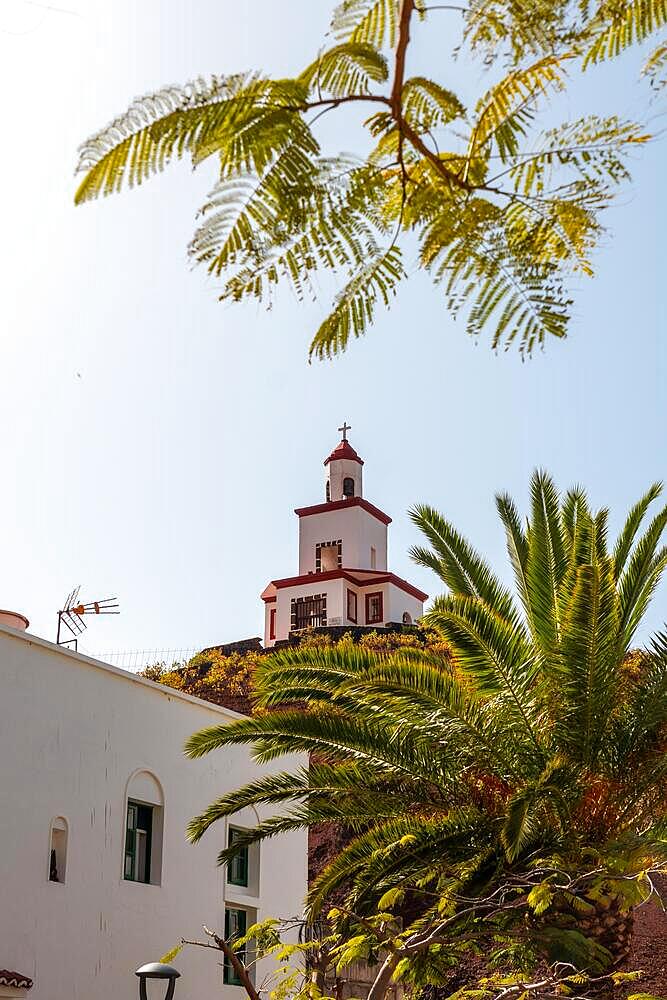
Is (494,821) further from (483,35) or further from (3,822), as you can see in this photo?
(483,35)

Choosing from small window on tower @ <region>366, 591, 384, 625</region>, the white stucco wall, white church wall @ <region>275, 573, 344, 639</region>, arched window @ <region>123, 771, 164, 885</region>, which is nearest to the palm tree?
arched window @ <region>123, 771, 164, 885</region>

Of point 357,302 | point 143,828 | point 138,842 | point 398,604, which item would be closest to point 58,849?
point 138,842

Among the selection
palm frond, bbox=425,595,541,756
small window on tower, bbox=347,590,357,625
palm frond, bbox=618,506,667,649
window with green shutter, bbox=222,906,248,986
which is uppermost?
small window on tower, bbox=347,590,357,625

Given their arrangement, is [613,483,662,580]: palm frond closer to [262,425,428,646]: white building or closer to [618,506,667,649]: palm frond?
[618,506,667,649]: palm frond

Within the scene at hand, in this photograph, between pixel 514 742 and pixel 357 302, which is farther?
pixel 514 742

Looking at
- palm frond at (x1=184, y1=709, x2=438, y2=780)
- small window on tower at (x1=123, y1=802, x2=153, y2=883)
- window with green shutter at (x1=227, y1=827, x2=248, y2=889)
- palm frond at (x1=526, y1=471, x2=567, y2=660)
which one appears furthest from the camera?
window with green shutter at (x1=227, y1=827, x2=248, y2=889)

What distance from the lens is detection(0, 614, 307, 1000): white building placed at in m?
14.4

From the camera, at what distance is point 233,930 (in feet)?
59.4

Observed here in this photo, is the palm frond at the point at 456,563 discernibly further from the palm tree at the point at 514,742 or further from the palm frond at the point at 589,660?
the palm frond at the point at 589,660

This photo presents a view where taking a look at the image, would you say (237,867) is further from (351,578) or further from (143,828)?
(351,578)

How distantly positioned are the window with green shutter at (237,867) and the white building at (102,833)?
0.10 ft

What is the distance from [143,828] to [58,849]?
6.11ft

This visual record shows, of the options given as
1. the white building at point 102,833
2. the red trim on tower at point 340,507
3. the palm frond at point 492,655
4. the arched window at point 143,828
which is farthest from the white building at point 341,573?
the palm frond at point 492,655

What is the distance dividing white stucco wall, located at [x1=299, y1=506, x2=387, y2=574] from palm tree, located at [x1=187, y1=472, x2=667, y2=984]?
84.6 ft
